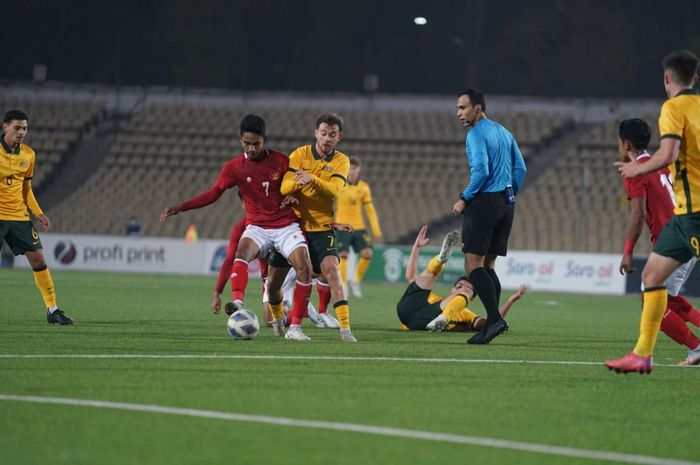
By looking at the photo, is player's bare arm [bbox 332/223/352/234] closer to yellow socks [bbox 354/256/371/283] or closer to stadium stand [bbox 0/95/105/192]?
yellow socks [bbox 354/256/371/283]

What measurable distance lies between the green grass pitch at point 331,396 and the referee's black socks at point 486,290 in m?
0.33

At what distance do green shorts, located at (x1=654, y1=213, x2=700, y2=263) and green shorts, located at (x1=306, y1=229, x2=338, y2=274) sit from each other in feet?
13.3

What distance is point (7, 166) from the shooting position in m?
13.3

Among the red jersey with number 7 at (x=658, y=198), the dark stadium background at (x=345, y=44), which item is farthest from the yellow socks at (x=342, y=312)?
the dark stadium background at (x=345, y=44)

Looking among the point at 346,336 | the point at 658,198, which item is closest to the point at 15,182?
the point at 346,336

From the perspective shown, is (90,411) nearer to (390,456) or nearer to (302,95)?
(390,456)

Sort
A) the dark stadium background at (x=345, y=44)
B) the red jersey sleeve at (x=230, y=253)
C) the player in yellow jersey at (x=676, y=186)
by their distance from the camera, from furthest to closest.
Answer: the dark stadium background at (x=345, y=44)
the red jersey sleeve at (x=230, y=253)
the player in yellow jersey at (x=676, y=186)

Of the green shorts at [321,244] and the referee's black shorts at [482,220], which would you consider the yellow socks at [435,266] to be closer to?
the referee's black shorts at [482,220]

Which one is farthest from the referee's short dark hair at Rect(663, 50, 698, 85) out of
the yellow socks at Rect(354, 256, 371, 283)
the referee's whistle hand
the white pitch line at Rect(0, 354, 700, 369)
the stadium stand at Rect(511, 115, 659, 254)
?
the stadium stand at Rect(511, 115, 659, 254)

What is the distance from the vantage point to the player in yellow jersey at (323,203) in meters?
11.4

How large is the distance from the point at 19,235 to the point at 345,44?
28.5 m

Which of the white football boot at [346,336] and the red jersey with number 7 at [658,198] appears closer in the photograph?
the red jersey with number 7 at [658,198]

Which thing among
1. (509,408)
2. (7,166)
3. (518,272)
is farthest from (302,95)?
(509,408)

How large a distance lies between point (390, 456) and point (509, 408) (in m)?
1.79
